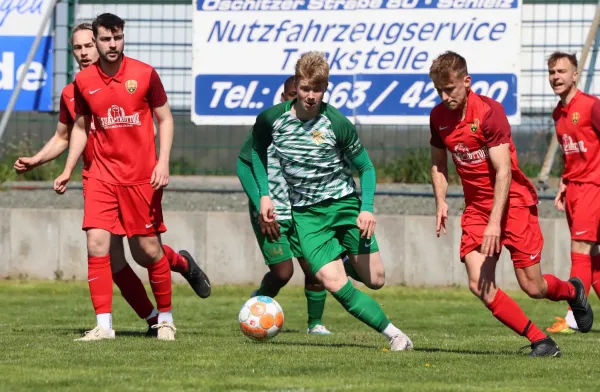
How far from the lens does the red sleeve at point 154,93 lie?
9.02 m

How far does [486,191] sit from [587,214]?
285 centimetres

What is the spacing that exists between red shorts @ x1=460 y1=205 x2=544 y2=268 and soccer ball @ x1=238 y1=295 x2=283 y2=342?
1395 millimetres

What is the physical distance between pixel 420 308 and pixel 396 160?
298 cm

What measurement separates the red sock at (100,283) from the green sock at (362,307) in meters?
1.71

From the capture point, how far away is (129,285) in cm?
961

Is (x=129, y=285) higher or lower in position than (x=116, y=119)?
lower

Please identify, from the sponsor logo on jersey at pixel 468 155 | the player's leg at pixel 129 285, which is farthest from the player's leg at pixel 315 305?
the sponsor logo on jersey at pixel 468 155

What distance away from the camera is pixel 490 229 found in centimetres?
787

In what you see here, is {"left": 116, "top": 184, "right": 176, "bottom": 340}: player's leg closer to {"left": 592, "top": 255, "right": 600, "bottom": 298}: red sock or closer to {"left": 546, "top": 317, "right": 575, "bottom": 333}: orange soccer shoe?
{"left": 546, "top": 317, "right": 575, "bottom": 333}: orange soccer shoe

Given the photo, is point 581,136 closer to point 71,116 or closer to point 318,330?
point 318,330

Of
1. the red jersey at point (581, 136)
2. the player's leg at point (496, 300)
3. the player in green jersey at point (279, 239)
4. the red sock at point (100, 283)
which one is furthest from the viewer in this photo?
the red jersey at point (581, 136)

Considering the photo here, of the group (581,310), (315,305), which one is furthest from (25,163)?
(581,310)

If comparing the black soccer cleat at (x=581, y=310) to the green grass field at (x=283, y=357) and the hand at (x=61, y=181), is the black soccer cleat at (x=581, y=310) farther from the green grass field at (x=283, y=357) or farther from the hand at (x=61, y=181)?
the hand at (x=61, y=181)

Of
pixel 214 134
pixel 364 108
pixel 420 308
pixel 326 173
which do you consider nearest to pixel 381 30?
pixel 364 108
